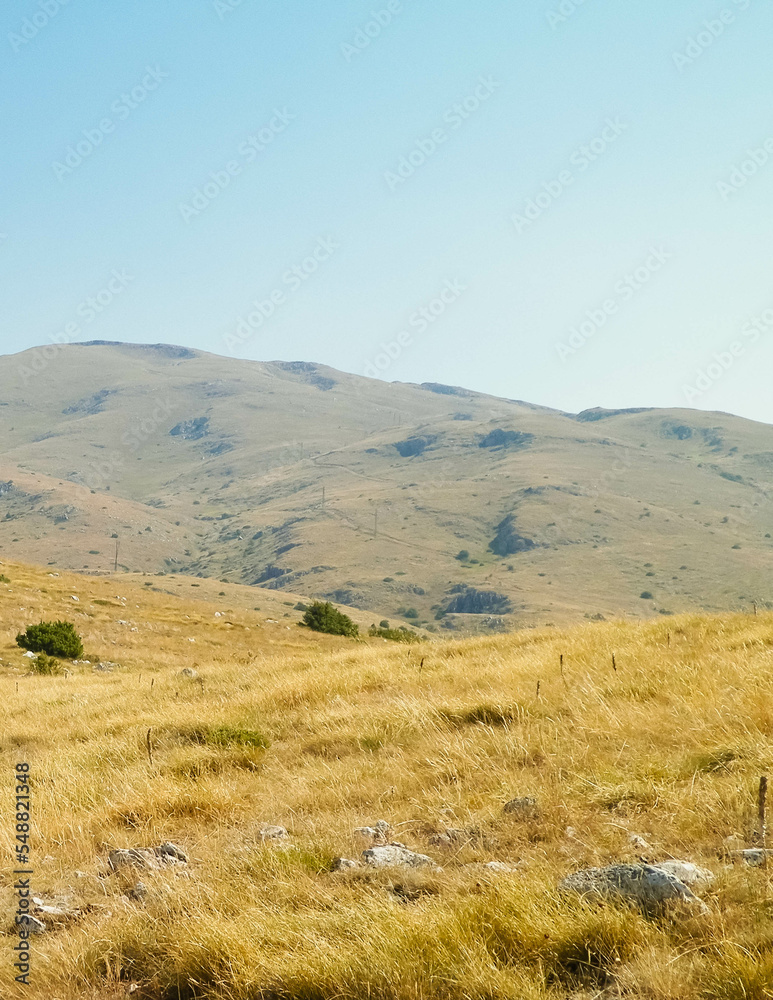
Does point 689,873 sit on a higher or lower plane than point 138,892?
higher

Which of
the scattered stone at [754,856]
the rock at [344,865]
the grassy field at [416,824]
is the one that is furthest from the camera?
the rock at [344,865]

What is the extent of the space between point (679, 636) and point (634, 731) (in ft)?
19.4

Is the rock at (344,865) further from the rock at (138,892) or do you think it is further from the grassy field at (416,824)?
the rock at (138,892)

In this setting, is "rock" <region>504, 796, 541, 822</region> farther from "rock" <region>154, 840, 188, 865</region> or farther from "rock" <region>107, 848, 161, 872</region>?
"rock" <region>107, 848, 161, 872</region>

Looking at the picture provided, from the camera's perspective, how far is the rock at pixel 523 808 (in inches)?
182

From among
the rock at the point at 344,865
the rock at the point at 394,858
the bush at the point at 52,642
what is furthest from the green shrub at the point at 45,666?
the rock at the point at 394,858

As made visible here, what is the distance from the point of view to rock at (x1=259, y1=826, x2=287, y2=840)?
191 inches

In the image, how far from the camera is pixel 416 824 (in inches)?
195

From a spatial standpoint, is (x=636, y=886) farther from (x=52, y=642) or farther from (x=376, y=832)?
(x=52, y=642)

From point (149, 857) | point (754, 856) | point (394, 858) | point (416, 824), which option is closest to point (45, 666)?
point (149, 857)

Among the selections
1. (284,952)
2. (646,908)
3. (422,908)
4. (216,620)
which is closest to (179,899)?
(284,952)

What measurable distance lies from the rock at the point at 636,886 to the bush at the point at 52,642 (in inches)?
853

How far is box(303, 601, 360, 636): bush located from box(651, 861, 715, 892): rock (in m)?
33.4

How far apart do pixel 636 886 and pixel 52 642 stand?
2206cm
